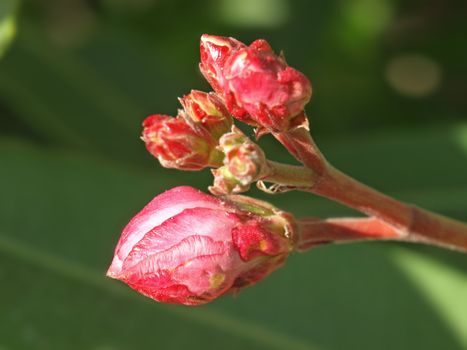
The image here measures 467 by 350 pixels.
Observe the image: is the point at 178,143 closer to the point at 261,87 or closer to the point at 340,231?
the point at 261,87

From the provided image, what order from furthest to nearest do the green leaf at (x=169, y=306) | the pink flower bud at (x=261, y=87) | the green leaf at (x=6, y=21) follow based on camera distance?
1. the green leaf at (x=169, y=306)
2. the green leaf at (x=6, y=21)
3. the pink flower bud at (x=261, y=87)

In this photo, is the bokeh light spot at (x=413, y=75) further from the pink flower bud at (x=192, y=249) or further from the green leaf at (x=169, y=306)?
the pink flower bud at (x=192, y=249)

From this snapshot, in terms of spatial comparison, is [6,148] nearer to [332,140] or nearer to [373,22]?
[332,140]

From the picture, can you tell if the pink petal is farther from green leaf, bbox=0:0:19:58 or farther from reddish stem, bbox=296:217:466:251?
green leaf, bbox=0:0:19:58

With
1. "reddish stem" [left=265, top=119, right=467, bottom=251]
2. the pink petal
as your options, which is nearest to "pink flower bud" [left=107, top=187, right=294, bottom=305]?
the pink petal

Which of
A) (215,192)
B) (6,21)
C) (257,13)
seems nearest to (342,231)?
(215,192)

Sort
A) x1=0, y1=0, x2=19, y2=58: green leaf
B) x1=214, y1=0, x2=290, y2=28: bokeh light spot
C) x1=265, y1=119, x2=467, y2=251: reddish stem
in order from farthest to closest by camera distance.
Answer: x1=214, y1=0, x2=290, y2=28: bokeh light spot < x1=0, y1=0, x2=19, y2=58: green leaf < x1=265, y1=119, x2=467, y2=251: reddish stem

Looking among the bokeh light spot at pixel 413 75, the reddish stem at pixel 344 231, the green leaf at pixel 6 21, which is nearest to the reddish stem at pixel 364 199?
the reddish stem at pixel 344 231
